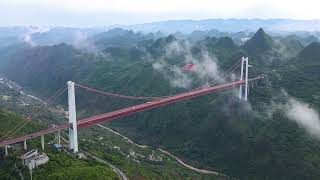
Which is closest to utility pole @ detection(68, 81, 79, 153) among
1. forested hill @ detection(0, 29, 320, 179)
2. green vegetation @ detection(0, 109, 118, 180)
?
green vegetation @ detection(0, 109, 118, 180)

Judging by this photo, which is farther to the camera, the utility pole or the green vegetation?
the utility pole

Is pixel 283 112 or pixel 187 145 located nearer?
pixel 283 112

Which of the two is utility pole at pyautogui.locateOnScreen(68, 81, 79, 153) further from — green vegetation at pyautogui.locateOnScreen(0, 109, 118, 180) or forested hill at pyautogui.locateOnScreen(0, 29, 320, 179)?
forested hill at pyautogui.locateOnScreen(0, 29, 320, 179)

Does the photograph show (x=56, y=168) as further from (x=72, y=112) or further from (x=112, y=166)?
(x=112, y=166)

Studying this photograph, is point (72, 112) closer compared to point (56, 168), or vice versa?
point (56, 168)

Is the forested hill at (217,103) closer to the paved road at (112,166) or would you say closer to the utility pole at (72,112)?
the paved road at (112,166)

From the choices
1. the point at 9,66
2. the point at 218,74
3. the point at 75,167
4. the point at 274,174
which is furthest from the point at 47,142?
the point at 9,66

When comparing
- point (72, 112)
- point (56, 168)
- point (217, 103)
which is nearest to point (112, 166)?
point (72, 112)

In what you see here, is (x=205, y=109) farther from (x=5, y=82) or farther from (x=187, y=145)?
(x=5, y=82)
